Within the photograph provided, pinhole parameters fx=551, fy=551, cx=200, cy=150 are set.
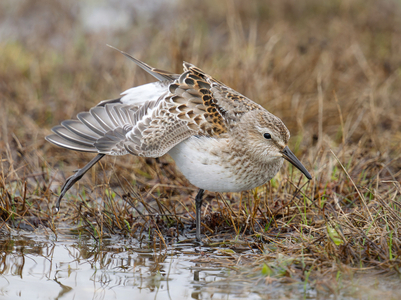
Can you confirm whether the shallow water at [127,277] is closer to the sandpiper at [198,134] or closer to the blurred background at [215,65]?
the sandpiper at [198,134]

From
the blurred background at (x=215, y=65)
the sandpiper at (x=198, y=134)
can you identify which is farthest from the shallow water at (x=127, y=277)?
the blurred background at (x=215, y=65)

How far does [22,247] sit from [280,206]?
228cm

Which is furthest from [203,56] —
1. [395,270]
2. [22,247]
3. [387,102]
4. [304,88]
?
[395,270]

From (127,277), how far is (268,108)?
Answer: 12.6 ft

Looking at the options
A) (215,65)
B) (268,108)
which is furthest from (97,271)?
(215,65)

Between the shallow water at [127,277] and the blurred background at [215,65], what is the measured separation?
3.22ft

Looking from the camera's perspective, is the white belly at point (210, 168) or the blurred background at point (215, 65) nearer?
the white belly at point (210, 168)

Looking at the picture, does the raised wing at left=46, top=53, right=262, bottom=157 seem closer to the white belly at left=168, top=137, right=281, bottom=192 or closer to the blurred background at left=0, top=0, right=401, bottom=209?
the white belly at left=168, top=137, right=281, bottom=192

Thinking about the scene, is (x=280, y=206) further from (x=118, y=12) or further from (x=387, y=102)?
(x=118, y=12)

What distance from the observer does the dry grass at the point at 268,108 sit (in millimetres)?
4363

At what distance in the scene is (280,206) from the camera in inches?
199

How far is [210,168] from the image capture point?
437 centimetres

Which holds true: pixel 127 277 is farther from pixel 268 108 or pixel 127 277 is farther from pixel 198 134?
pixel 268 108

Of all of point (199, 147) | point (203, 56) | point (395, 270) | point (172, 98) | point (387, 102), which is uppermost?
point (203, 56)
